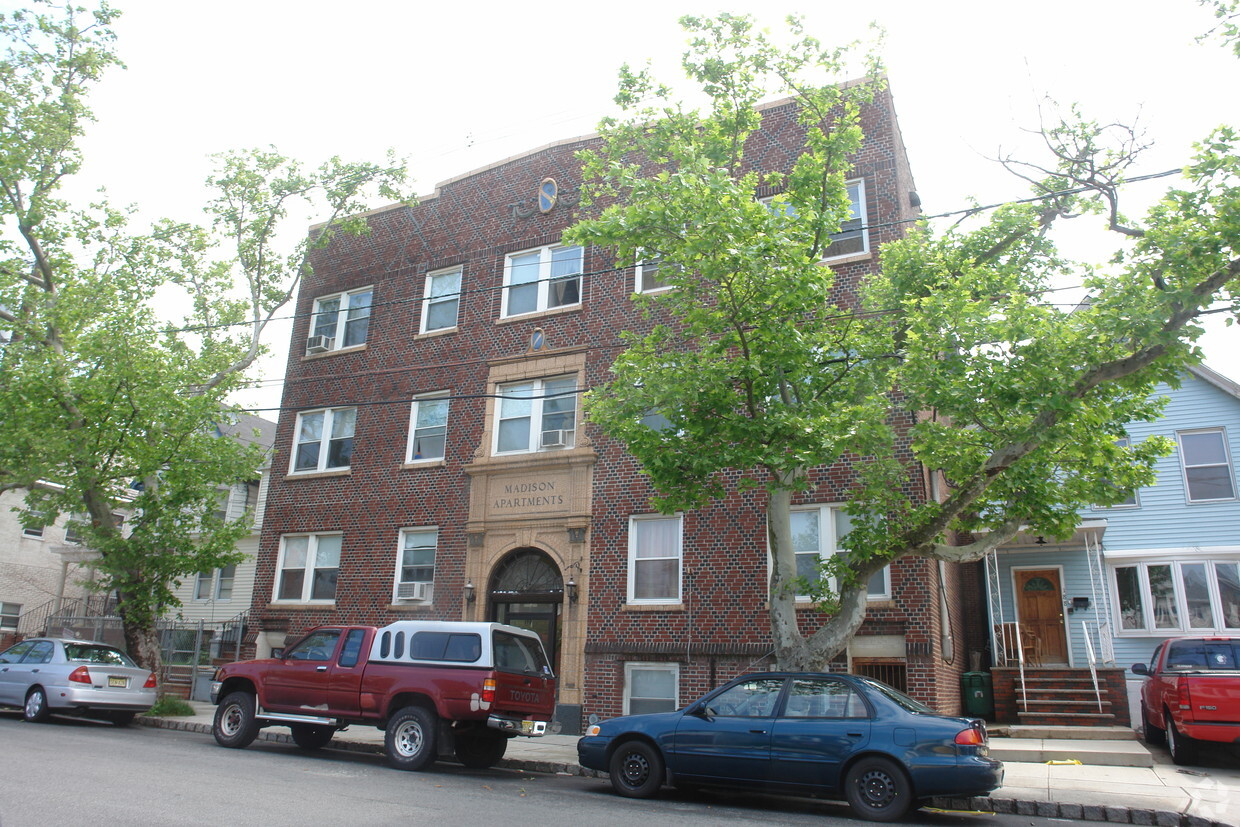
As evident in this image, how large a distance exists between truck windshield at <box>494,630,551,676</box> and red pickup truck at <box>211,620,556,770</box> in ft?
0.06

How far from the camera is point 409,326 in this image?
21750 mm

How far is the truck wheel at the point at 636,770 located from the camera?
9953mm

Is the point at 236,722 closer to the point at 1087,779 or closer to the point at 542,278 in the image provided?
the point at 542,278

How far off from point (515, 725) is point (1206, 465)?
1672cm

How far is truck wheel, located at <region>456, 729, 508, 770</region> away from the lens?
39.9 feet

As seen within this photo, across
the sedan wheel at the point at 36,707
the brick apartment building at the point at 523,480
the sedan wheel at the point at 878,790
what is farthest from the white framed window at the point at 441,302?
the sedan wheel at the point at 878,790

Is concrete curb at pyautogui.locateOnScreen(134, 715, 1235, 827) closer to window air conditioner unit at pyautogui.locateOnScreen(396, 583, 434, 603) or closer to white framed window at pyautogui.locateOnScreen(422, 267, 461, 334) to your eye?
window air conditioner unit at pyautogui.locateOnScreen(396, 583, 434, 603)

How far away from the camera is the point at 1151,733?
14.9 meters

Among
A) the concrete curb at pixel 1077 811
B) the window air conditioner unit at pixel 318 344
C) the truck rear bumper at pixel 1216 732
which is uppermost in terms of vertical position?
the window air conditioner unit at pixel 318 344

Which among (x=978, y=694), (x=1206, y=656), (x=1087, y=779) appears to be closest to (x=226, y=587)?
(x=978, y=694)

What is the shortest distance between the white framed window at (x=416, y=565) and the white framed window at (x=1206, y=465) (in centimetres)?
1665

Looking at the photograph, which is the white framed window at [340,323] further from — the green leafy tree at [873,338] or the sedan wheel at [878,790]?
the sedan wheel at [878,790]

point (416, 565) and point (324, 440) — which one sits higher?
point (324, 440)

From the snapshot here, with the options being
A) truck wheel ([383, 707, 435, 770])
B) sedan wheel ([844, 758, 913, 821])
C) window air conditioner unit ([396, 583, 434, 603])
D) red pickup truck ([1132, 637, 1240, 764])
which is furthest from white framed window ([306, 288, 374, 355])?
red pickup truck ([1132, 637, 1240, 764])
